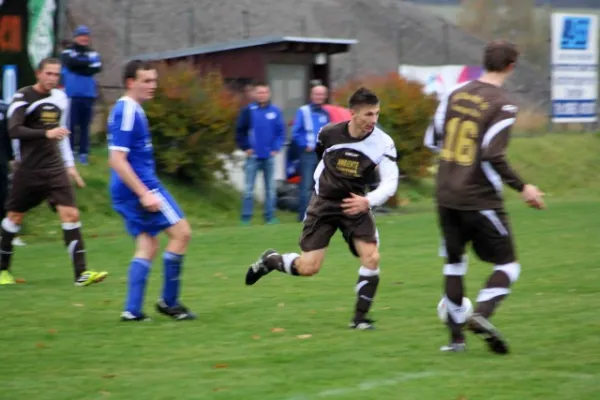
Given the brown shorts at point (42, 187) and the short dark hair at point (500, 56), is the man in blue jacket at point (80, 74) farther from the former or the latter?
the short dark hair at point (500, 56)

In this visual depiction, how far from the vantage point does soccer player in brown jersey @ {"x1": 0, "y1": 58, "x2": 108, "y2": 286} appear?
37.5 feet

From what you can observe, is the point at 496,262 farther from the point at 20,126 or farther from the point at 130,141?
the point at 20,126

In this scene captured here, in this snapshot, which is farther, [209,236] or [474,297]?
[209,236]

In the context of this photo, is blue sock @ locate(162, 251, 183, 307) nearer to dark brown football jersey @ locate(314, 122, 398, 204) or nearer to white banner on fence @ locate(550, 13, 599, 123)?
dark brown football jersey @ locate(314, 122, 398, 204)

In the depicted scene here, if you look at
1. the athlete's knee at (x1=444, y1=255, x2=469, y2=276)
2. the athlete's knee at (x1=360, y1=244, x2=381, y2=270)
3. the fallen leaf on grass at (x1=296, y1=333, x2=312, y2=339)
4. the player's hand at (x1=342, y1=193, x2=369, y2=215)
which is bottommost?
the fallen leaf on grass at (x1=296, y1=333, x2=312, y2=339)

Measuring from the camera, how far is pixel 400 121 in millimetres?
22719

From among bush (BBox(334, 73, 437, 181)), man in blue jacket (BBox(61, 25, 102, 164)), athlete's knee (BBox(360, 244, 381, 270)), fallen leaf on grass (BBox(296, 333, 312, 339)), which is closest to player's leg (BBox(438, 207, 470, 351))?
athlete's knee (BBox(360, 244, 381, 270))

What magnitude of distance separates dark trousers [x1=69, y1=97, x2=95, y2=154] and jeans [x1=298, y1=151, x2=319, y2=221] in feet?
11.7

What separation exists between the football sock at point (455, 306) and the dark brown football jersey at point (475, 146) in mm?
539

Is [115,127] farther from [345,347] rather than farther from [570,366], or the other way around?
[570,366]

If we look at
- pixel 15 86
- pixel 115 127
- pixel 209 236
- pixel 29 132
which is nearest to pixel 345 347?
pixel 115 127

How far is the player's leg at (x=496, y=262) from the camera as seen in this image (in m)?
7.62

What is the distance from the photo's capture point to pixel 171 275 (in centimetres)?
922

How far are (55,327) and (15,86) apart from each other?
10.1 metres
